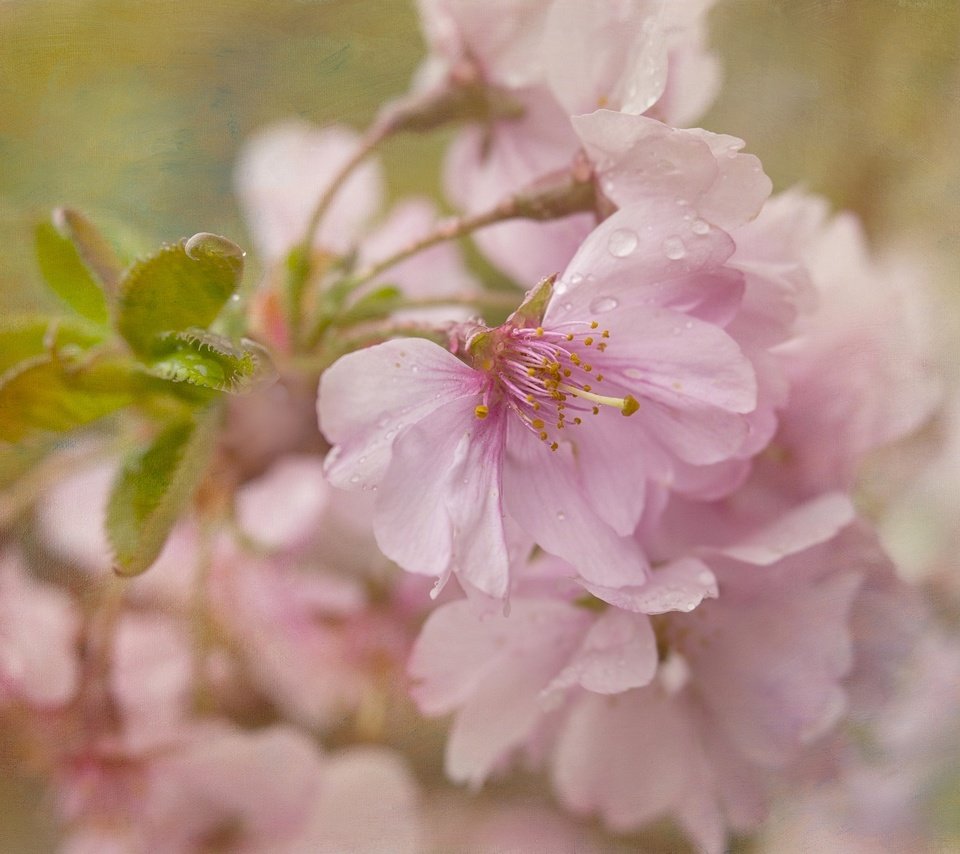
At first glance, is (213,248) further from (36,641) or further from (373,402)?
(36,641)

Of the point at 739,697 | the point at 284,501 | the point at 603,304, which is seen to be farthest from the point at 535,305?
the point at 284,501

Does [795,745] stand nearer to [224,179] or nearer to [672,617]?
[672,617]

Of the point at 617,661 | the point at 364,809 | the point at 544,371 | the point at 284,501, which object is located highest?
the point at 544,371

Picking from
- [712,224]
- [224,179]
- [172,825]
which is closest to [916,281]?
[712,224]

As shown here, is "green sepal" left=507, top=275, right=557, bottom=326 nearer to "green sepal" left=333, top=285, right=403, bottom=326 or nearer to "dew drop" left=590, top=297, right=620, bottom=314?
"dew drop" left=590, top=297, right=620, bottom=314

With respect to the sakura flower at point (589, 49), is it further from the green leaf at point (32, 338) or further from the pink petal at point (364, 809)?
the pink petal at point (364, 809)

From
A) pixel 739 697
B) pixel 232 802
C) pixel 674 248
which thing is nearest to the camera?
pixel 674 248

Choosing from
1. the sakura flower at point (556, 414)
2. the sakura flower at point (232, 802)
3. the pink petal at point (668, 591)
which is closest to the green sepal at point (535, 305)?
the sakura flower at point (556, 414)
